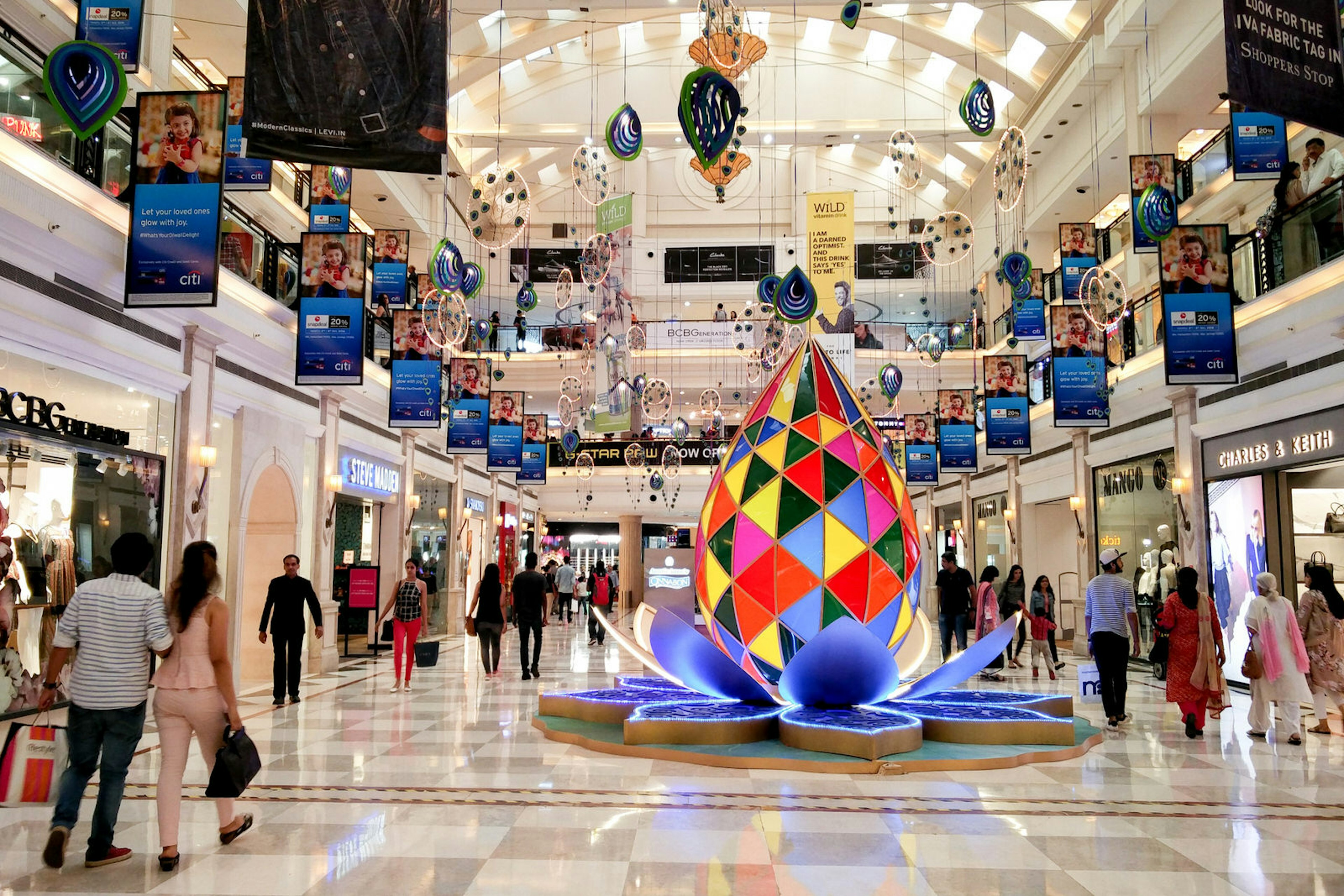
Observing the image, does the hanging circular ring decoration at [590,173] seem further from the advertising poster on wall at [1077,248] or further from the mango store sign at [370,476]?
the advertising poster on wall at [1077,248]

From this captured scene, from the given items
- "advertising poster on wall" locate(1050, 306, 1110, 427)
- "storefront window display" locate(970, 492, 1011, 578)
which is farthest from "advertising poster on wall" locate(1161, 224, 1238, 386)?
"storefront window display" locate(970, 492, 1011, 578)

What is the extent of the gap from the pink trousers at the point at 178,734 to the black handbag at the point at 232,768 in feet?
0.25

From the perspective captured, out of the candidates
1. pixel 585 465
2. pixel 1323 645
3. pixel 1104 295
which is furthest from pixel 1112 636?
pixel 585 465

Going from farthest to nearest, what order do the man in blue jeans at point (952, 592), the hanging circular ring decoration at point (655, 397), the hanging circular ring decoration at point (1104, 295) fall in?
the hanging circular ring decoration at point (655, 397) < the man in blue jeans at point (952, 592) < the hanging circular ring decoration at point (1104, 295)

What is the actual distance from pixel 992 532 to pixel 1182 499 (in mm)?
10397

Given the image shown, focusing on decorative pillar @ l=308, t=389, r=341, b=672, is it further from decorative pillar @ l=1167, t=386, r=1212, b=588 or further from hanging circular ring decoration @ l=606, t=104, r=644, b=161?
decorative pillar @ l=1167, t=386, r=1212, b=588

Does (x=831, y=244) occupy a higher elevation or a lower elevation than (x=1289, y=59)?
higher

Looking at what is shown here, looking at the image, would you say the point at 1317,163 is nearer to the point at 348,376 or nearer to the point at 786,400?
the point at 786,400

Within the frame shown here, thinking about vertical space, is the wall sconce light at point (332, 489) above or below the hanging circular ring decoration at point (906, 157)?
below

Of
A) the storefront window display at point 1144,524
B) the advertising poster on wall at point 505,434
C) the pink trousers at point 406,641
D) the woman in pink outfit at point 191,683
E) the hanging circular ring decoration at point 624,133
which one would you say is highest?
the hanging circular ring decoration at point 624,133

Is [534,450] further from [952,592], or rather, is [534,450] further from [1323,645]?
[1323,645]

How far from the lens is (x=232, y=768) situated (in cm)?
426

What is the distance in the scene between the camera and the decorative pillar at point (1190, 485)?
43.7ft

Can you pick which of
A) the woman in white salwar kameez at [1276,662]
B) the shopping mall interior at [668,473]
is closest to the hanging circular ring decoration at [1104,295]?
the shopping mall interior at [668,473]
